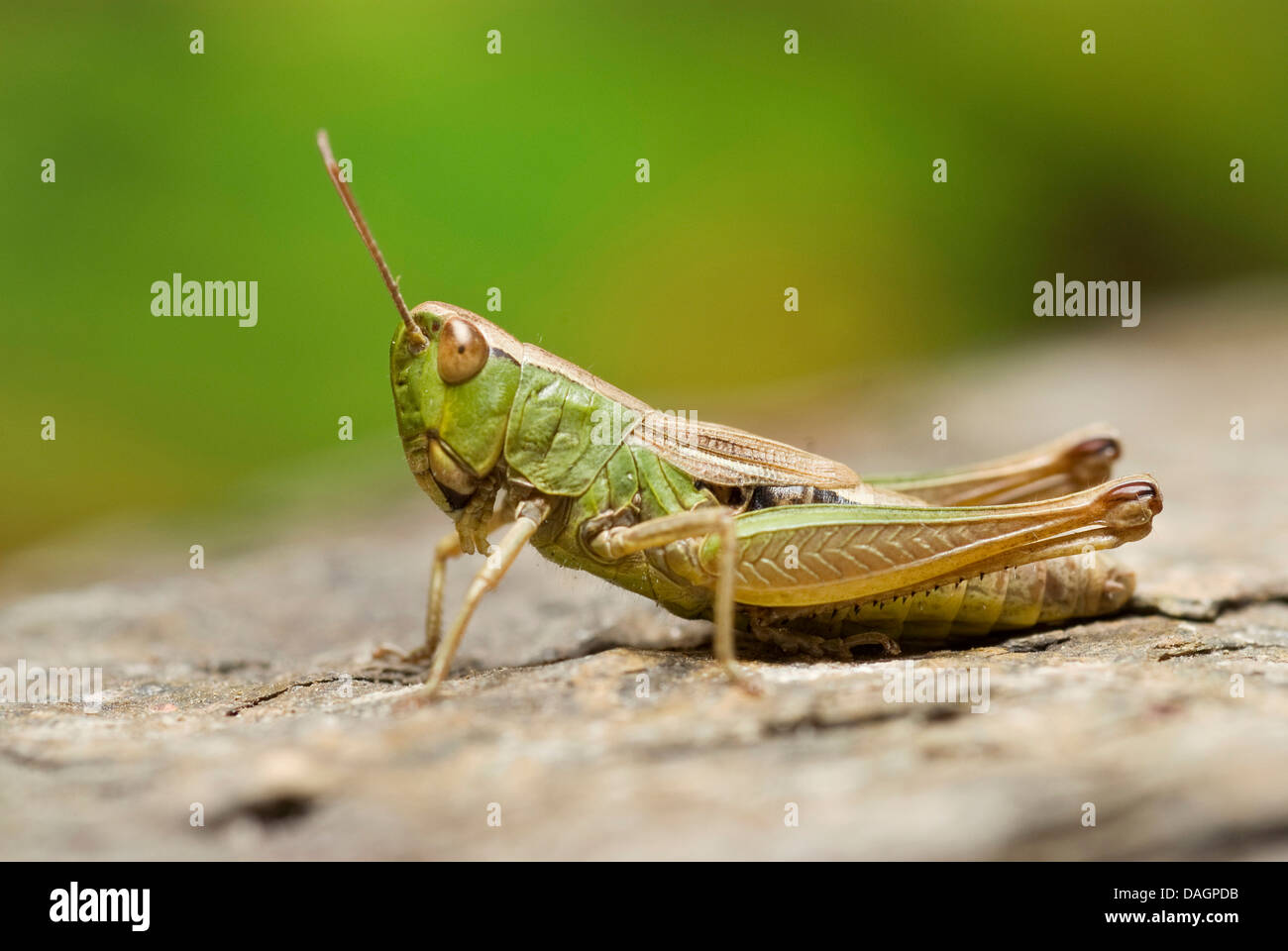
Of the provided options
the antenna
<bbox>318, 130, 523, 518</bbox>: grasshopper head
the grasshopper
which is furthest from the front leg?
the antenna

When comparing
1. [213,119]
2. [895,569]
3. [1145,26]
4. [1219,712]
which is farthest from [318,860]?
[1145,26]

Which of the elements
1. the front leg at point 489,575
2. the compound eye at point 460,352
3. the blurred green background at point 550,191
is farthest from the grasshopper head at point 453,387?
the blurred green background at point 550,191

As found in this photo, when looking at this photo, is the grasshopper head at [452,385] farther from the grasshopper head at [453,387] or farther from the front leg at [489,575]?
A: the front leg at [489,575]

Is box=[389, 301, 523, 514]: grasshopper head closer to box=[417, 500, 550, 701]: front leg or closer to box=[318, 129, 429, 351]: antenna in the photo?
box=[318, 129, 429, 351]: antenna

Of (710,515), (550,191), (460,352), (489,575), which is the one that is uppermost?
(550,191)

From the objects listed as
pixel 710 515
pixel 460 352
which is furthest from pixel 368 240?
pixel 710 515

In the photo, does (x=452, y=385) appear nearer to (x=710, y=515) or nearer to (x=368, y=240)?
(x=368, y=240)
